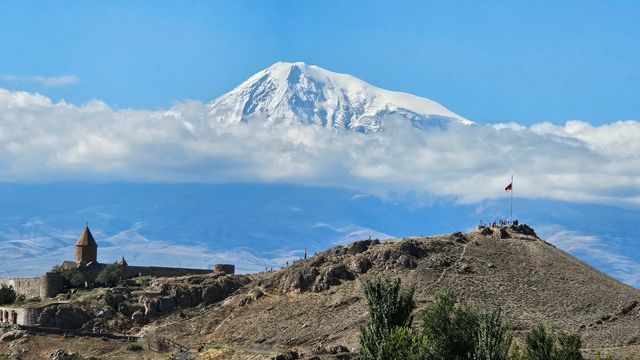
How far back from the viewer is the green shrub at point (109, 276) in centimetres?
11606

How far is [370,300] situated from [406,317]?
2536 mm

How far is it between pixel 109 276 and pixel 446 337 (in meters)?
49.8

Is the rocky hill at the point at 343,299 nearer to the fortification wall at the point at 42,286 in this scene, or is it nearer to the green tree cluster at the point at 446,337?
the fortification wall at the point at 42,286

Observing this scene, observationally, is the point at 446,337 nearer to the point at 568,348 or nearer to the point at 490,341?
the point at 490,341

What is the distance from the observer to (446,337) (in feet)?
244

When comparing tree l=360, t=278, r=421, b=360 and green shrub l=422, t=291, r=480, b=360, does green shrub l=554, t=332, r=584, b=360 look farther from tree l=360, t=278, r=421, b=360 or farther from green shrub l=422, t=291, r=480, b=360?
tree l=360, t=278, r=421, b=360

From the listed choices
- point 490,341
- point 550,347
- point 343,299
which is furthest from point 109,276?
point 550,347

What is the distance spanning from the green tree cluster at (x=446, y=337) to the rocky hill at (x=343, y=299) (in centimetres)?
748

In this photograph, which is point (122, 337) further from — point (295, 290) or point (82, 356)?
point (295, 290)

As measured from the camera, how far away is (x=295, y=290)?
103 metres

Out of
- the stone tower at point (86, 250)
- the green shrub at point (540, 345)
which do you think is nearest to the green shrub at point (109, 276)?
the stone tower at point (86, 250)

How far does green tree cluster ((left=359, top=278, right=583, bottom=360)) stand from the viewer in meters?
70.7

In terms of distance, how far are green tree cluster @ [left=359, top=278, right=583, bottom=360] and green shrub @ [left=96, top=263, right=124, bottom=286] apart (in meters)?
42.6

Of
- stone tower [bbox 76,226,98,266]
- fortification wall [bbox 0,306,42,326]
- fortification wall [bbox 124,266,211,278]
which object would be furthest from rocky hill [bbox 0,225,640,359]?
stone tower [bbox 76,226,98,266]
